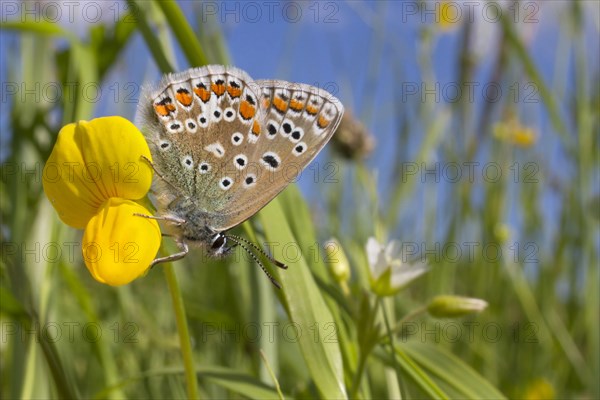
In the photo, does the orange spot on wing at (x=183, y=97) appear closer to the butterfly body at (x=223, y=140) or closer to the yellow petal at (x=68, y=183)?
the butterfly body at (x=223, y=140)

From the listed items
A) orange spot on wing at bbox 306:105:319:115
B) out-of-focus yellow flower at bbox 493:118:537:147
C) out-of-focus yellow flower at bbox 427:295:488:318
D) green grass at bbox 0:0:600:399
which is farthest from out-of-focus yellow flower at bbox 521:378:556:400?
orange spot on wing at bbox 306:105:319:115

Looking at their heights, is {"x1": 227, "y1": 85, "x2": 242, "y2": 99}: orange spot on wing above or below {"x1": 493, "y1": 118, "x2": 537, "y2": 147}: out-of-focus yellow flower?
above

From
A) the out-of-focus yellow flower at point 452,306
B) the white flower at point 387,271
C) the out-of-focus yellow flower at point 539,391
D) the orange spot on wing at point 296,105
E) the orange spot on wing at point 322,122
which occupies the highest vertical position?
the orange spot on wing at point 296,105

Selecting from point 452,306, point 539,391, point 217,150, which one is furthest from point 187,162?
point 539,391

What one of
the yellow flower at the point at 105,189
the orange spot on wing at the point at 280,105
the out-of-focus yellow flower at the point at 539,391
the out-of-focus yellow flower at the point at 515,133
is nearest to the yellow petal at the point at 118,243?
the yellow flower at the point at 105,189

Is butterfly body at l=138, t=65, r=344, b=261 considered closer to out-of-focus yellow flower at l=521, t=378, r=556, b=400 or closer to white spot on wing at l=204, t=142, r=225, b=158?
white spot on wing at l=204, t=142, r=225, b=158

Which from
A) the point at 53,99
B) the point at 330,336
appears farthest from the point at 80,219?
the point at 53,99
